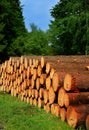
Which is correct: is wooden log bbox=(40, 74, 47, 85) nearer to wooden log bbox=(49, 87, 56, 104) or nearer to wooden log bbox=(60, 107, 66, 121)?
wooden log bbox=(49, 87, 56, 104)

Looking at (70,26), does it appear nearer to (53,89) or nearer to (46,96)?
(46,96)

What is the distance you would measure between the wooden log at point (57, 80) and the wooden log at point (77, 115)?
1353 millimetres

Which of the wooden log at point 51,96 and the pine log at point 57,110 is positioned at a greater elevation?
the wooden log at point 51,96

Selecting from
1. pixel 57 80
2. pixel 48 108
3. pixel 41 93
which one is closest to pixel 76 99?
pixel 57 80

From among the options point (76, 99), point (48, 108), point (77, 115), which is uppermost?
point (76, 99)

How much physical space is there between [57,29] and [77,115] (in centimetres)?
3880

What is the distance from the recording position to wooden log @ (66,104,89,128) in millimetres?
10578

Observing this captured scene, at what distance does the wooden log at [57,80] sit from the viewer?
12.4m

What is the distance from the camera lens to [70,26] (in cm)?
4694

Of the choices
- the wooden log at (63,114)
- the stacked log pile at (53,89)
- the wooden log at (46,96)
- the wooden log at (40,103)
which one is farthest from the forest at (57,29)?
the wooden log at (63,114)

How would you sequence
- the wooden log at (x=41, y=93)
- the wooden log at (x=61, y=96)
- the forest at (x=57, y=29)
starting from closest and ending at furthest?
1. the wooden log at (x=61, y=96)
2. the wooden log at (x=41, y=93)
3. the forest at (x=57, y=29)

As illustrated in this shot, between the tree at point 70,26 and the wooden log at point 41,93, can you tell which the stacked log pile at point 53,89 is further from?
the tree at point 70,26

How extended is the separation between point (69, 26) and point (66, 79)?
116 feet

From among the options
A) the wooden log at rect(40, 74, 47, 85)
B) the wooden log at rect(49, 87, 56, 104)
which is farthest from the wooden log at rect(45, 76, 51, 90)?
the wooden log at rect(40, 74, 47, 85)
